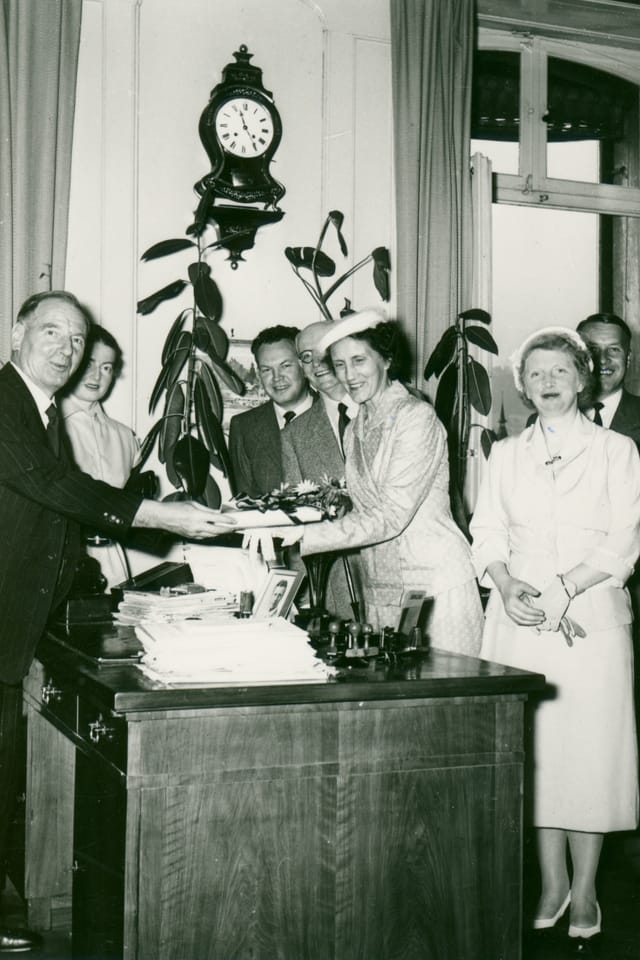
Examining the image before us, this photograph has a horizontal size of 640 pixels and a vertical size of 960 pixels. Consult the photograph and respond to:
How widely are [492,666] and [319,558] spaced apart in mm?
747

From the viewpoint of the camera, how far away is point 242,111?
5555 millimetres

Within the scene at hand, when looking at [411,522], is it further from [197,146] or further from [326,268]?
[197,146]

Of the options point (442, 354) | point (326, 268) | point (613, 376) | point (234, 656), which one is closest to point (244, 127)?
point (326, 268)

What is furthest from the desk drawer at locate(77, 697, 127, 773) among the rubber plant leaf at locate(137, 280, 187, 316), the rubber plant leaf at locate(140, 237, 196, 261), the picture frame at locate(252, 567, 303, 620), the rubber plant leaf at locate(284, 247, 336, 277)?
the rubber plant leaf at locate(284, 247, 336, 277)

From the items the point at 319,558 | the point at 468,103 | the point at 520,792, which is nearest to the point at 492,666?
the point at 520,792

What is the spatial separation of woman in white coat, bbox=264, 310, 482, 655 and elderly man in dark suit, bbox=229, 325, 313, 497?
1.22 meters

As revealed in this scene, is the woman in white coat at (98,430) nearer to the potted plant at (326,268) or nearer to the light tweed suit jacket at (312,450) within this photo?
the light tweed suit jacket at (312,450)

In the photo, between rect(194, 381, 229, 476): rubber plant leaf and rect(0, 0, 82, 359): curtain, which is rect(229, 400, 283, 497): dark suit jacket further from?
rect(0, 0, 82, 359): curtain

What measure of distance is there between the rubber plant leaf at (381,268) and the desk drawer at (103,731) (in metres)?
3.49

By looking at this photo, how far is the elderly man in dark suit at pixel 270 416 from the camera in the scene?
4.89m

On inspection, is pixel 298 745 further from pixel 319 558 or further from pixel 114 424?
pixel 114 424

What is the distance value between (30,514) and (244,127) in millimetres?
3030

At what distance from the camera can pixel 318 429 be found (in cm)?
464

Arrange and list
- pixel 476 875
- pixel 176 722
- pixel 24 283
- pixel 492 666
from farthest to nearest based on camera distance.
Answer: pixel 24 283, pixel 492 666, pixel 476 875, pixel 176 722
